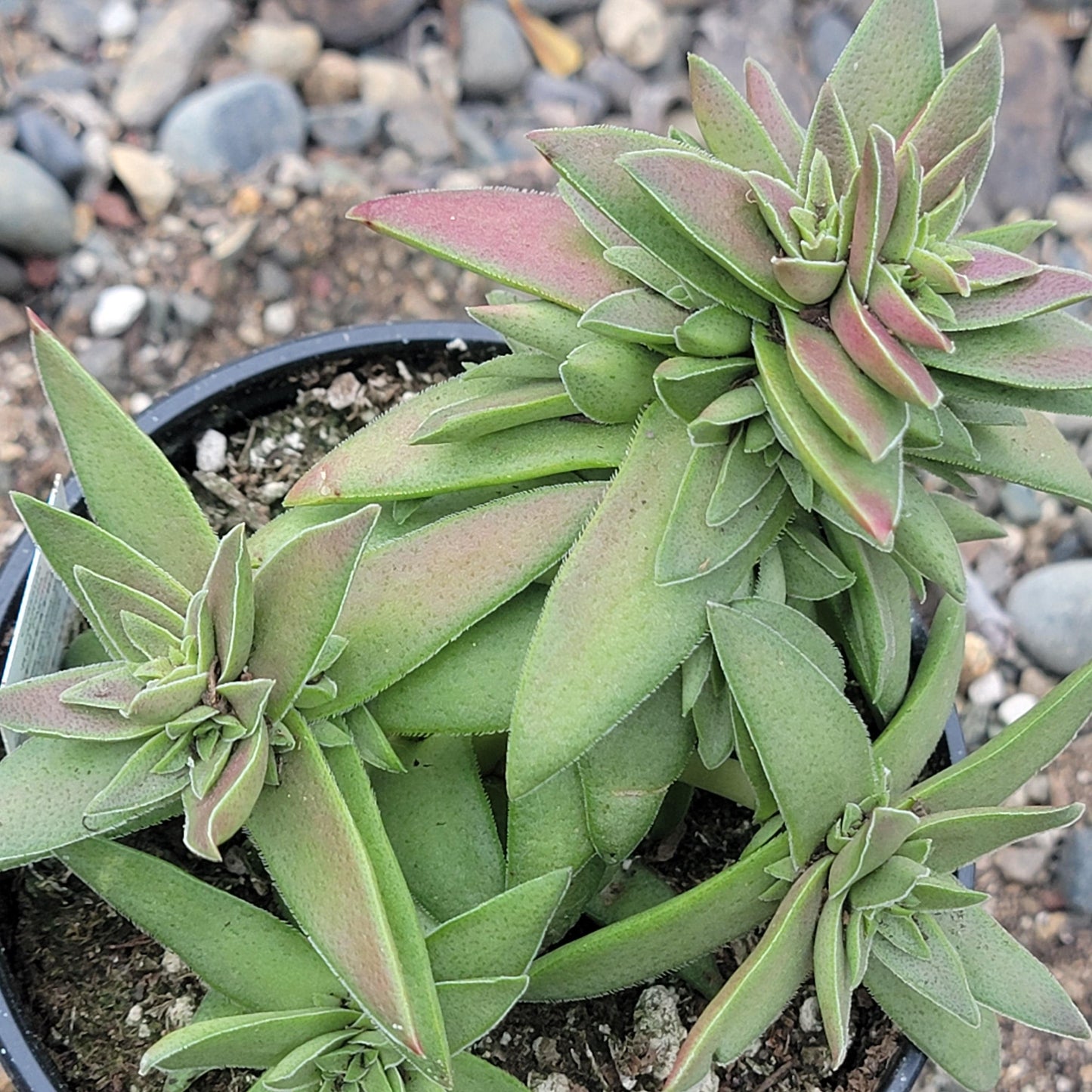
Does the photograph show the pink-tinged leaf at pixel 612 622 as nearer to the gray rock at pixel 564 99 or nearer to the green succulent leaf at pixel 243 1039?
the green succulent leaf at pixel 243 1039

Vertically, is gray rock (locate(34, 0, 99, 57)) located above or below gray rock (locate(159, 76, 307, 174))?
above

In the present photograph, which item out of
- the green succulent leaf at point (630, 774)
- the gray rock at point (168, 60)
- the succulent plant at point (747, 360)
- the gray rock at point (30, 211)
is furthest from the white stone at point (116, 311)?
the green succulent leaf at point (630, 774)

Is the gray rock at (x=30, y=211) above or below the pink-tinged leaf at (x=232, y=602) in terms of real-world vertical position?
below

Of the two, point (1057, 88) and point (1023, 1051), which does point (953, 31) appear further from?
point (1023, 1051)

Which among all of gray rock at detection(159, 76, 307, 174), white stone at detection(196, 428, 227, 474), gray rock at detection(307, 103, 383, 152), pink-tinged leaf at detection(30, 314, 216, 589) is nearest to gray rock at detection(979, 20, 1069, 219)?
gray rock at detection(307, 103, 383, 152)

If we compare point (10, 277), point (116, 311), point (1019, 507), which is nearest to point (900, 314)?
point (1019, 507)

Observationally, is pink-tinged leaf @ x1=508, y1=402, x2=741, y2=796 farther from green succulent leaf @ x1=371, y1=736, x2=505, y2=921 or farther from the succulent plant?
green succulent leaf @ x1=371, y1=736, x2=505, y2=921
